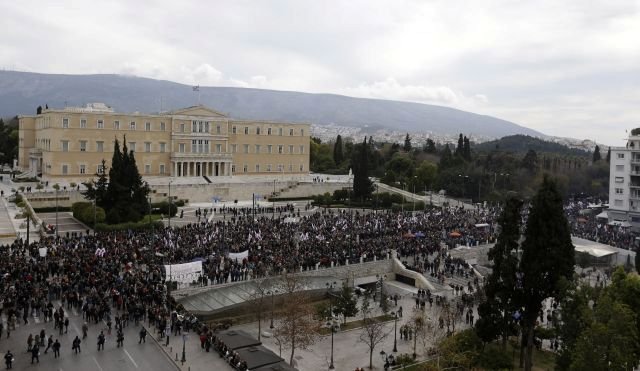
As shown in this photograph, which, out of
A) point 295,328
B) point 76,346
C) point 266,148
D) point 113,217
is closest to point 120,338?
point 76,346

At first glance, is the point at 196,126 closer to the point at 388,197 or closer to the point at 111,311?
the point at 388,197

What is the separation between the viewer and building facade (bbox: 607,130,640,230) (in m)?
59.6

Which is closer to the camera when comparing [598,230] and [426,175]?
[598,230]

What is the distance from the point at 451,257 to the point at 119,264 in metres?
22.3

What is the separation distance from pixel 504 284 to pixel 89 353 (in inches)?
660

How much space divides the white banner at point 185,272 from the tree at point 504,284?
46.3ft

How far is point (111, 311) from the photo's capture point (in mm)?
23625

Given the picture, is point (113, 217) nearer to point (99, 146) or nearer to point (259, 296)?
point (259, 296)

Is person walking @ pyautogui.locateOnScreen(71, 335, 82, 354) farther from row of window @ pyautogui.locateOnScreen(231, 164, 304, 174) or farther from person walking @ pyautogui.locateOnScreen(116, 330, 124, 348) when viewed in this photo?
row of window @ pyautogui.locateOnScreen(231, 164, 304, 174)

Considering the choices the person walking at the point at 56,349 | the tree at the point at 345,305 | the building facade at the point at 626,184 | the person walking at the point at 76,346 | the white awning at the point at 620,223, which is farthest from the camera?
the building facade at the point at 626,184

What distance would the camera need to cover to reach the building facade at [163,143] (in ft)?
194

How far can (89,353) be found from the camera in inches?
773

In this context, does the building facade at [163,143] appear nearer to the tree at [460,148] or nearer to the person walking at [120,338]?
the tree at [460,148]

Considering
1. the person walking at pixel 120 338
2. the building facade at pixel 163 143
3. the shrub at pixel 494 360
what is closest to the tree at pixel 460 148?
the building facade at pixel 163 143
